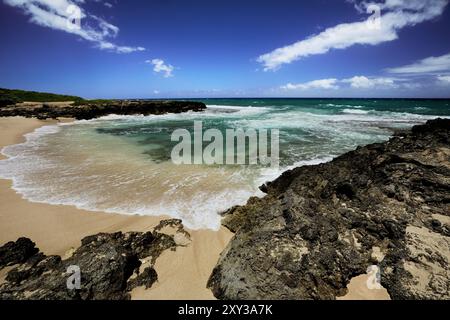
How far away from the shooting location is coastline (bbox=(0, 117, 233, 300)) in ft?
13.1

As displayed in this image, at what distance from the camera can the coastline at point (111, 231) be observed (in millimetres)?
3992

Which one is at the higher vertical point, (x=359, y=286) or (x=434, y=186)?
(x=434, y=186)

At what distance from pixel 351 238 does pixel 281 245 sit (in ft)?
4.71

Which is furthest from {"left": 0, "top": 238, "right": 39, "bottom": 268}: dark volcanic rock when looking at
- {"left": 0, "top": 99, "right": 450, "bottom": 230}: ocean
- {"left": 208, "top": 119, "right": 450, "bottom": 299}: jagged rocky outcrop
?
{"left": 208, "top": 119, "right": 450, "bottom": 299}: jagged rocky outcrop

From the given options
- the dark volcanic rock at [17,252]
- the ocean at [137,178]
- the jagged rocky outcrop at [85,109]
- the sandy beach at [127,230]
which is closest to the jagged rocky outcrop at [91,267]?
the dark volcanic rock at [17,252]

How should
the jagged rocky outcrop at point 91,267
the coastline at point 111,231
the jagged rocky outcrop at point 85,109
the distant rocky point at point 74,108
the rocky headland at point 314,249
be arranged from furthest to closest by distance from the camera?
the distant rocky point at point 74,108, the jagged rocky outcrop at point 85,109, the coastline at point 111,231, the rocky headland at point 314,249, the jagged rocky outcrop at point 91,267

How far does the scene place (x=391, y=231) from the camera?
13.9ft

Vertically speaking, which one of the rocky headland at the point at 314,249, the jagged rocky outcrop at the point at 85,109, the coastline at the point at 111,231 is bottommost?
the coastline at the point at 111,231

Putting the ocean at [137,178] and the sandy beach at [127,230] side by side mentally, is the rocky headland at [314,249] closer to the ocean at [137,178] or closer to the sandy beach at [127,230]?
the sandy beach at [127,230]

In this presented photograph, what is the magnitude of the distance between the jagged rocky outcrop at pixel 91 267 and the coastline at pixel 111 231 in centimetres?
23
